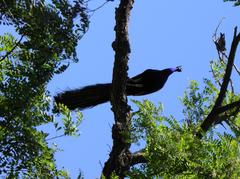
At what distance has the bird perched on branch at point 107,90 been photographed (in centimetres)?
509

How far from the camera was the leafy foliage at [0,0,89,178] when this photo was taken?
3.61 meters

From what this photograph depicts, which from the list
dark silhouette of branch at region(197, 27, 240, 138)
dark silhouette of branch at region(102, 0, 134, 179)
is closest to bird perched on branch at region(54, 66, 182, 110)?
dark silhouette of branch at region(102, 0, 134, 179)

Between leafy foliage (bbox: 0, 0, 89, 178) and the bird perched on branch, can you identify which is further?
the bird perched on branch

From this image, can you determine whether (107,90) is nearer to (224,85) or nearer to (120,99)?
(120,99)

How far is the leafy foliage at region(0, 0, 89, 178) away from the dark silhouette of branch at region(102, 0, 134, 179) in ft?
1.19

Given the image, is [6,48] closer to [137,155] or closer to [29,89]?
[29,89]

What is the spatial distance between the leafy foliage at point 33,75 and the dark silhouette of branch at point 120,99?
1.19ft

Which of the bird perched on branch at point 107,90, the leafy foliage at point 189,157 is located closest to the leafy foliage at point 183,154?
the leafy foliage at point 189,157

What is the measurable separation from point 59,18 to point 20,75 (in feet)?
2.24

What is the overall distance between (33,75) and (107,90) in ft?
4.42

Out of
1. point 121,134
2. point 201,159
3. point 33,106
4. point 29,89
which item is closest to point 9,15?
point 29,89

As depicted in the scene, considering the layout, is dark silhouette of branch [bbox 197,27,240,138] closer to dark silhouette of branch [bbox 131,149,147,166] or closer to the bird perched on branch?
dark silhouette of branch [bbox 131,149,147,166]

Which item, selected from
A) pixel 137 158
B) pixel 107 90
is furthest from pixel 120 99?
pixel 107 90

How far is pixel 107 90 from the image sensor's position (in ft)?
16.9
